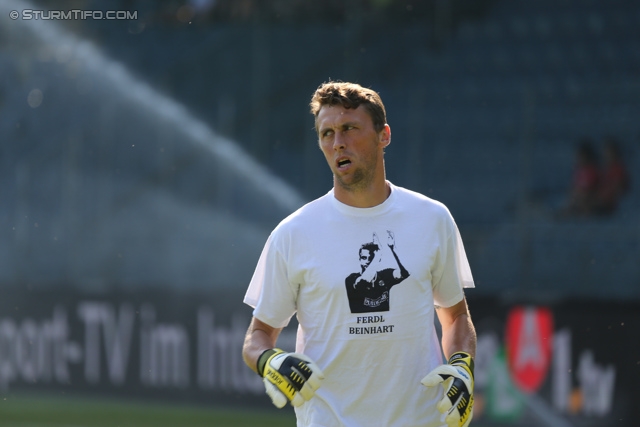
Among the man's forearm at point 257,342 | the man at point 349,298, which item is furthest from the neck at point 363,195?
the man's forearm at point 257,342

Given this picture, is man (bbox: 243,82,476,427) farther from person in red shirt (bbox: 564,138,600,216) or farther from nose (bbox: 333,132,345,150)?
person in red shirt (bbox: 564,138,600,216)

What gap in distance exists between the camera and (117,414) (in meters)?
10.5

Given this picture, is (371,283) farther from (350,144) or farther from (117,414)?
(117,414)

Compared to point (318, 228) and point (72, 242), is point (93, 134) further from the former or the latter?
point (318, 228)

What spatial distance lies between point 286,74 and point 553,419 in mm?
5270

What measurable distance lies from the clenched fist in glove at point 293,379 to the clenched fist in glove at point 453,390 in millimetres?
371

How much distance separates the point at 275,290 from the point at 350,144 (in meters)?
0.56

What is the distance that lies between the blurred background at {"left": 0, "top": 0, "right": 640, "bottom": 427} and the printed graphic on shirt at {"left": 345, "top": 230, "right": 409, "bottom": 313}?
5112 millimetres

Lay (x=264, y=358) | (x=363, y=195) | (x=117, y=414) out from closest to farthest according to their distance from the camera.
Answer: (x=264, y=358) < (x=363, y=195) < (x=117, y=414)

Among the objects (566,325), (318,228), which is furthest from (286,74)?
(318,228)

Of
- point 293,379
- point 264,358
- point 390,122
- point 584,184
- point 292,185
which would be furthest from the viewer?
point 390,122

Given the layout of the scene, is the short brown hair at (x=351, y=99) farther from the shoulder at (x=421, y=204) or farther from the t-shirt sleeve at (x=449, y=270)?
the t-shirt sleeve at (x=449, y=270)

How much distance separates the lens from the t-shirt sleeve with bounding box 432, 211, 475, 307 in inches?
159

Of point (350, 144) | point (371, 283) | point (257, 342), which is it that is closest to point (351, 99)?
point (350, 144)
